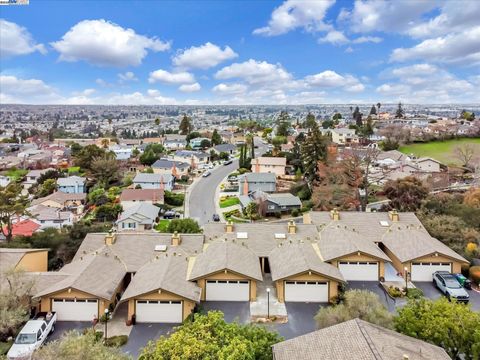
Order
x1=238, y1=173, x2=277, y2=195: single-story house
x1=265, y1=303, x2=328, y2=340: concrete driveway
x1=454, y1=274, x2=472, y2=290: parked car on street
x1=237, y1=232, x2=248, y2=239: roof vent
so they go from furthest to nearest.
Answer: x1=238, y1=173, x2=277, y2=195: single-story house < x1=237, y1=232, x2=248, y2=239: roof vent < x1=454, y1=274, x2=472, y2=290: parked car on street < x1=265, y1=303, x2=328, y2=340: concrete driveway

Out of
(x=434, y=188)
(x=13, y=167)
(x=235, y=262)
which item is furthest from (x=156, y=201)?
(x=13, y=167)

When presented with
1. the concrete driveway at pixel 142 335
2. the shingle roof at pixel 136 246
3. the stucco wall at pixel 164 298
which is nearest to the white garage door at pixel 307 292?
the stucco wall at pixel 164 298

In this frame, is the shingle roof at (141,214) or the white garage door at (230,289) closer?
the white garage door at (230,289)

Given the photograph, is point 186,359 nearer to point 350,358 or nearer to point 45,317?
point 350,358

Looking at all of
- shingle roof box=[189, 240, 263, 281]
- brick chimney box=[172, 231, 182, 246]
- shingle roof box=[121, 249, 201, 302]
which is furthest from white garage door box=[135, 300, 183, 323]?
brick chimney box=[172, 231, 182, 246]

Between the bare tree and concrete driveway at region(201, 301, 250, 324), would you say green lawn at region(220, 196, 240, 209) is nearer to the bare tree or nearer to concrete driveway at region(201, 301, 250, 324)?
concrete driveway at region(201, 301, 250, 324)

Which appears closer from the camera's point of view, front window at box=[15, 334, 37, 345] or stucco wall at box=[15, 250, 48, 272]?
front window at box=[15, 334, 37, 345]

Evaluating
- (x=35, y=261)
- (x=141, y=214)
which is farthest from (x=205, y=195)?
(x=35, y=261)

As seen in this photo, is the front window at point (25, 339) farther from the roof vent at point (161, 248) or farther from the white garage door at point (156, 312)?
the roof vent at point (161, 248)
